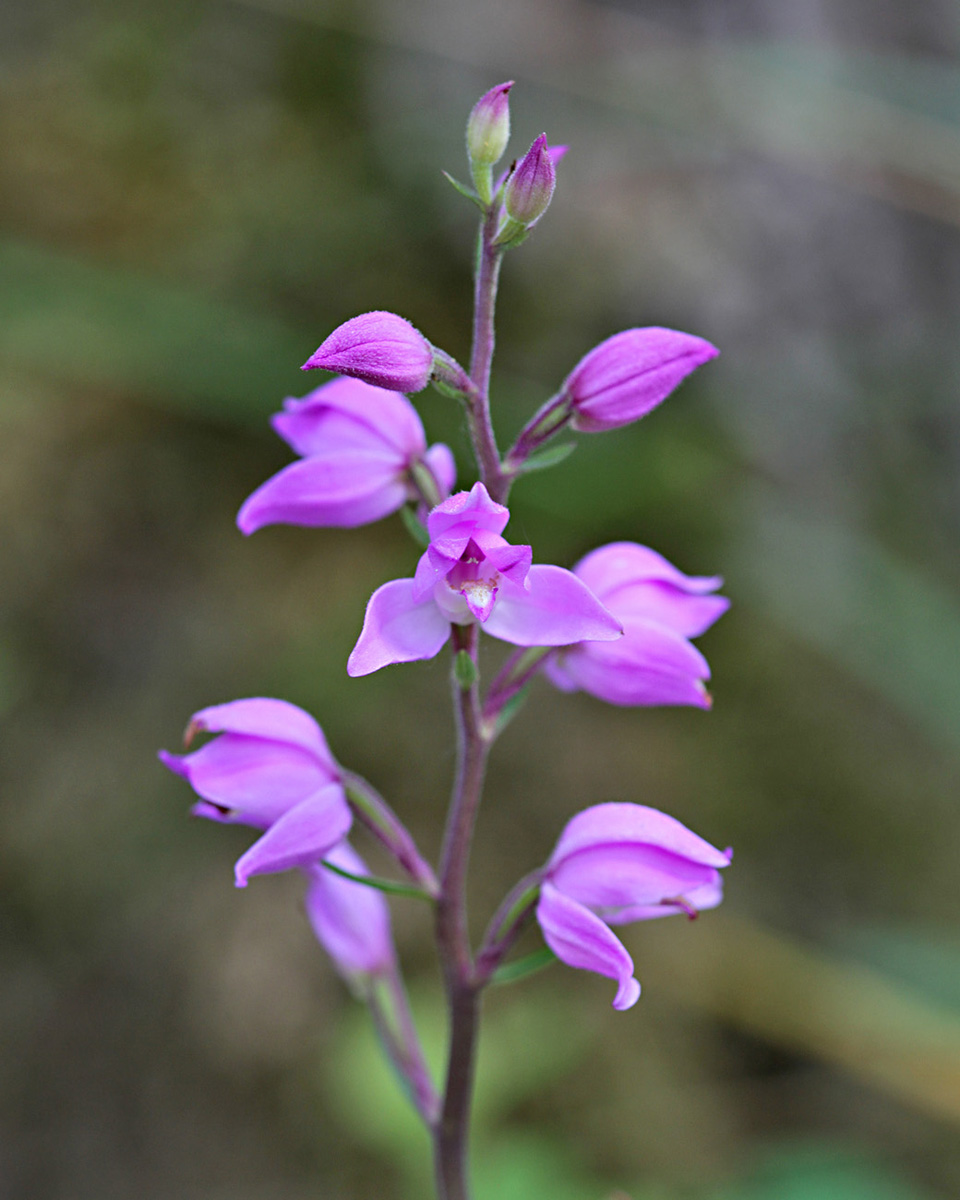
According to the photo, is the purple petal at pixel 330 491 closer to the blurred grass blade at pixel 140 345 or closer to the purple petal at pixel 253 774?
the purple petal at pixel 253 774

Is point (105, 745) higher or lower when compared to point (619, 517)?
lower

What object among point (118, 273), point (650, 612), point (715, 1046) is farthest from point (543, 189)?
point (118, 273)

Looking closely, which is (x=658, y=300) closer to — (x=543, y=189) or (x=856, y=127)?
(x=856, y=127)

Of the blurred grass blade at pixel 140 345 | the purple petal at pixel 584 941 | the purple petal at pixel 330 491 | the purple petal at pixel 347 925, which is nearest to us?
the purple petal at pixel 584 941

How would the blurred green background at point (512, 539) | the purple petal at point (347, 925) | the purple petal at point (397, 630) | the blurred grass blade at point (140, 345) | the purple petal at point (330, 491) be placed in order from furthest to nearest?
the blurred grass blade at point (140, 345), the blurred green background at point (512, 539), the purple petal at point (347, 925), the purple petal at point (330, 491), the purple petal at point (397, 630)

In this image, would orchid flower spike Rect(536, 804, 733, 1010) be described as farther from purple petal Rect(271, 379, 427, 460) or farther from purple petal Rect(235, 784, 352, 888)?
purple petal Rect(271, 379, 427, 460)

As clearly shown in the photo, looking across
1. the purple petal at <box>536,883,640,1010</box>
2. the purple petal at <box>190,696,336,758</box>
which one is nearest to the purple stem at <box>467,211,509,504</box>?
the purple petal at <box>190,696,336,758</box>

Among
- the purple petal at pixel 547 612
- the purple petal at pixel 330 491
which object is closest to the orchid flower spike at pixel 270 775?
the purple petal at pixel 330 491
